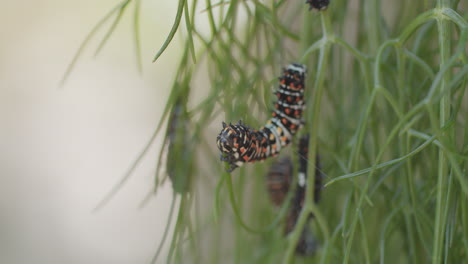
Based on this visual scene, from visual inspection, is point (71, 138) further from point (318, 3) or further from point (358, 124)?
point (318, 3)

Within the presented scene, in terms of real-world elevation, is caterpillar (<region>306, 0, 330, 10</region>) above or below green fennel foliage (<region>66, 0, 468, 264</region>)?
above

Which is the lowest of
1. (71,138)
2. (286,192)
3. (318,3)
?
(286,192)

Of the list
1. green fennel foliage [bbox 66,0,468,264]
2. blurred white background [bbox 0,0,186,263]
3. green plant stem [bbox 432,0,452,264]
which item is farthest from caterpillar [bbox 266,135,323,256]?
blurred white background [bbox 0,0,186,263]

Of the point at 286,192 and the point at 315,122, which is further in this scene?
the point at 286,192

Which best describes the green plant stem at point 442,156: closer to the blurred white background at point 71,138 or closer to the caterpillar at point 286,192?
the caterpillar at point 286,192

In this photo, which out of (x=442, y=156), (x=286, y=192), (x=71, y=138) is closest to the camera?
(x=442, y=156)

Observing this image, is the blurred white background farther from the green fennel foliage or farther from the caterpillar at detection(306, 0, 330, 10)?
the caterpillar at detection(306, 0, 330, 10)

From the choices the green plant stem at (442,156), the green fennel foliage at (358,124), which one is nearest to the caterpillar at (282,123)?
the green fennel foliage at (358,124)

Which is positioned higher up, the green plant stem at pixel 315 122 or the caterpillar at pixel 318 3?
the caterpillar at pixel 318 3

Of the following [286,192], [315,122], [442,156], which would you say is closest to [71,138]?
[286,192]
